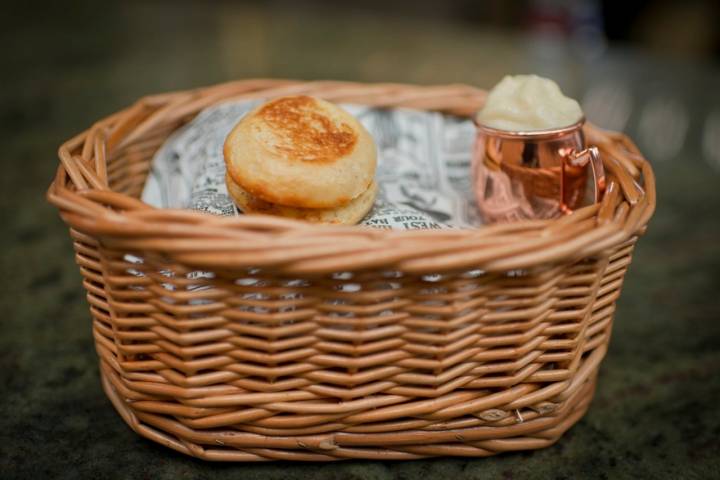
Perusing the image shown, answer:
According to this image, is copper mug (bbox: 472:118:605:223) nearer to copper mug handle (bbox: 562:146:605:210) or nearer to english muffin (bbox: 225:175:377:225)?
copper mug handle (bbox: 562:146:605:210)

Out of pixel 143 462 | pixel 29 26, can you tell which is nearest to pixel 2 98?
pixel 29 26

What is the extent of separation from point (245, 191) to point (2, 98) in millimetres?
1280

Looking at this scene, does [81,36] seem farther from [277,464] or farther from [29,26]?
[277,464]

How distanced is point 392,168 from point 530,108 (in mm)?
217

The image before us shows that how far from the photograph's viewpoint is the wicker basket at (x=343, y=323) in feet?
1.74

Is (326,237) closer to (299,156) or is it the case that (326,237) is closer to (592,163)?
(299,156)

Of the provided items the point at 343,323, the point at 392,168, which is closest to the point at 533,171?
the point at 392,168

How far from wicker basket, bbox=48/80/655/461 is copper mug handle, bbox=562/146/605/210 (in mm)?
19

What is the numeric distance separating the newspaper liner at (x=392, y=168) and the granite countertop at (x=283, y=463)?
0.80 feet

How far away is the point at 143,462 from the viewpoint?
646 mm

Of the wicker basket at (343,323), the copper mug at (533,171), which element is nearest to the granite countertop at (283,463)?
the wicker basket at (343,323)

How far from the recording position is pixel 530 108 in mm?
769

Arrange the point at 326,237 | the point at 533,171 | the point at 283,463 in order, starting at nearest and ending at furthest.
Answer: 1. the point at 326,237
2. the point at 283,463
3. the point at 533,171

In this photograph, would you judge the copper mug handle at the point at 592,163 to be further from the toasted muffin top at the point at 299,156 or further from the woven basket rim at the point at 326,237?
the toasted muffin top at the point at 299,156
